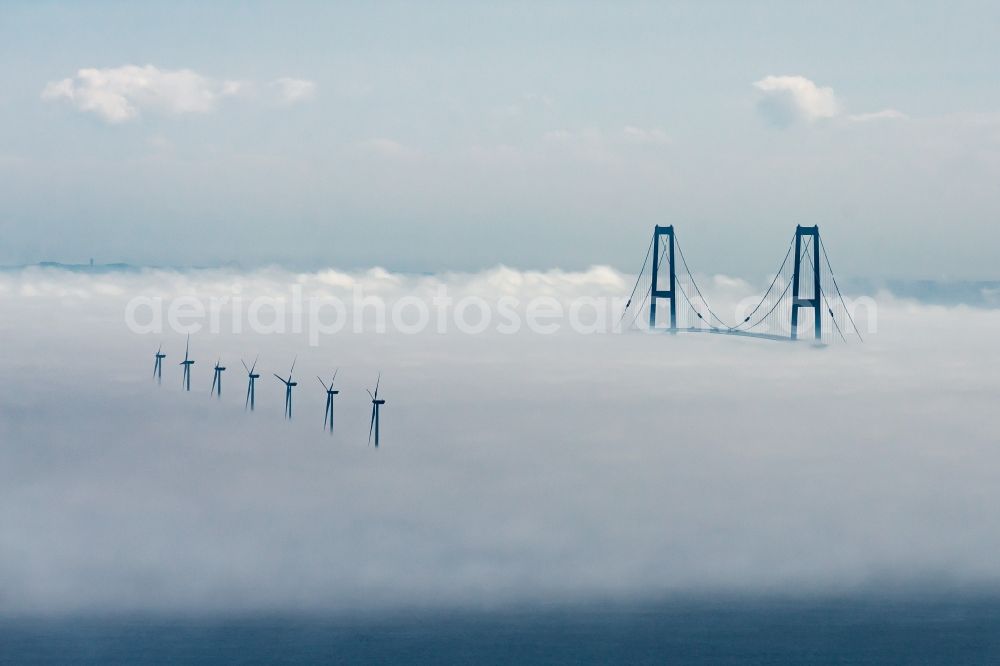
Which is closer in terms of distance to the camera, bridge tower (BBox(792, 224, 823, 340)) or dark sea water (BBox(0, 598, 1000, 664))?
dark sea water (BBox(0, 598, 1000, 664))

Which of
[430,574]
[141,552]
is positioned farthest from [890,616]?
[141,552]

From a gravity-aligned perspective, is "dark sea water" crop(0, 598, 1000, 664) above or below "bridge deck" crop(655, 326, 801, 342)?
below

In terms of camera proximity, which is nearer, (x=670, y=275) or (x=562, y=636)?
(x=562, y=636)

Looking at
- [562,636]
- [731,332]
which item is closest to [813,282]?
[731,332]

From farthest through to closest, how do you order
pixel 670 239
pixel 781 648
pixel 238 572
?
pixel 670 239
pixel 238 572
pixel 781 648

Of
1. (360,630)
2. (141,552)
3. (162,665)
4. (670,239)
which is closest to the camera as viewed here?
(162,665)

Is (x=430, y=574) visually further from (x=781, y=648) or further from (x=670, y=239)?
(x=670, y=239)

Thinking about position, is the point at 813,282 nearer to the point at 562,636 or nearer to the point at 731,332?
the point at 731,332

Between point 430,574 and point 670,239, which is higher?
point 670,239
